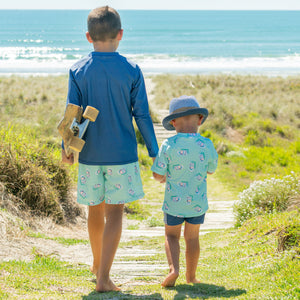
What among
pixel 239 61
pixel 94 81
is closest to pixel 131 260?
pixel 94 81

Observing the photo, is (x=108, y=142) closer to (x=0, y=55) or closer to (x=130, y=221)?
(x=130, y=221)

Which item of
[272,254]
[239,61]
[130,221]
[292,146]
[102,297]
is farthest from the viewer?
[239,61]

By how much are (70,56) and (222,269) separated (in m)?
58.0

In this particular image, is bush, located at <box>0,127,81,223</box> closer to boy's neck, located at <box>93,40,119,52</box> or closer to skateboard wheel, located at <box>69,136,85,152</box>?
skateboard wheel, located at <box>69,136,85,152</box>

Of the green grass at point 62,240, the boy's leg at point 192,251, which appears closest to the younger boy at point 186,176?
the boy's leg at point 192,251

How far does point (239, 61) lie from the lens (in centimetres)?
5806

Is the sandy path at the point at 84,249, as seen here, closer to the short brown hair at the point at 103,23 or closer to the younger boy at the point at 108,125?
the younger boy at the point at 108,125

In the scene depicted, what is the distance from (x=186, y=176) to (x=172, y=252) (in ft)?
1.83

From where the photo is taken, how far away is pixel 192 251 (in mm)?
3354

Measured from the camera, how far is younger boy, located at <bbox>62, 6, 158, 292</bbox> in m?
3.10

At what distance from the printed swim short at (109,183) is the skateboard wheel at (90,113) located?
37 centimetres

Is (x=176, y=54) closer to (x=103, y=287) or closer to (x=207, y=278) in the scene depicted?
(x=207, y=278)

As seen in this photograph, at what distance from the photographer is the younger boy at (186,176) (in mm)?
3250

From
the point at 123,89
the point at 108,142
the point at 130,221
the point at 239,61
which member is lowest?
the point at 130,221
